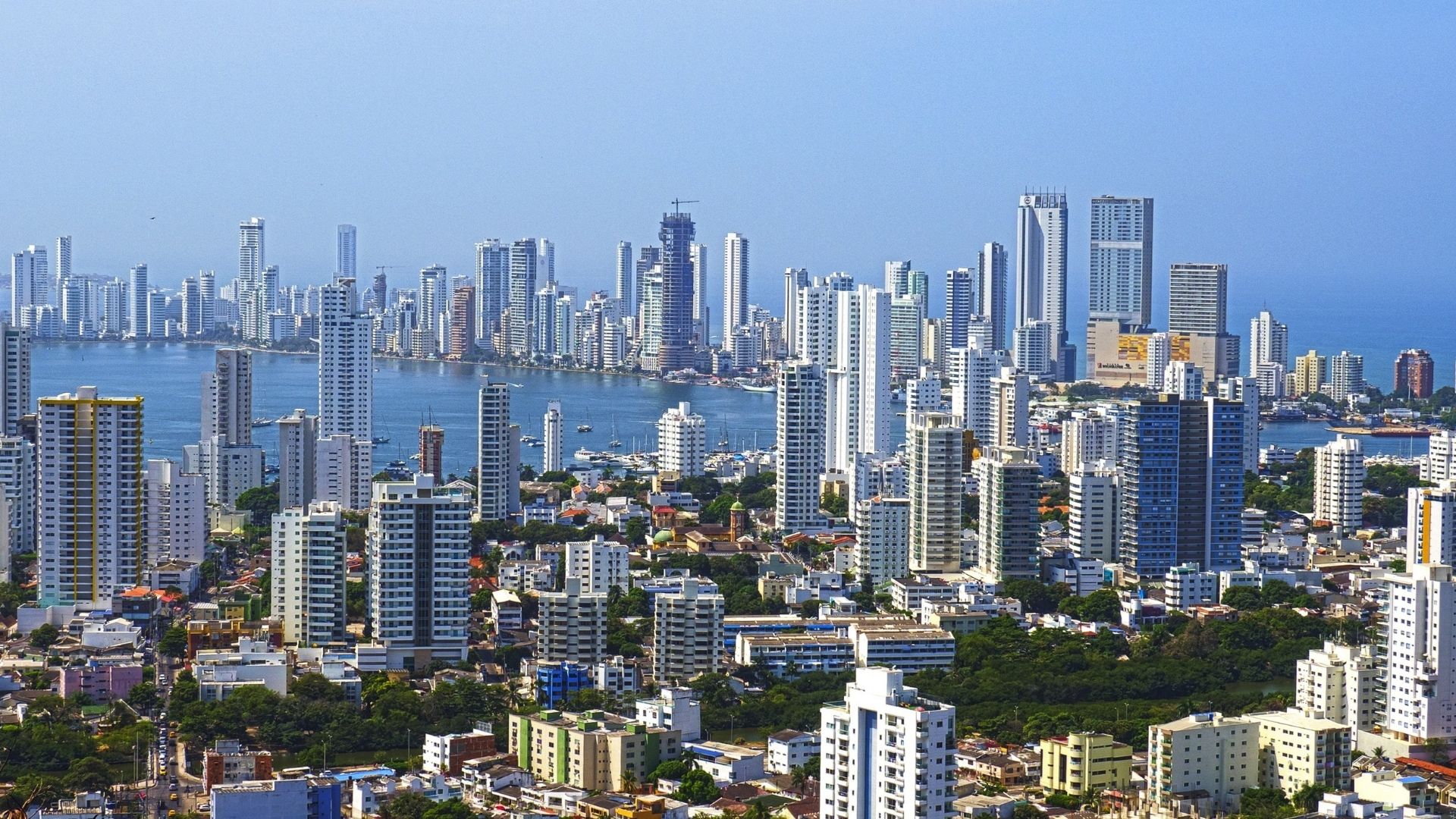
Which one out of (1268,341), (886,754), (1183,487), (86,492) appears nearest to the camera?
(886,754)

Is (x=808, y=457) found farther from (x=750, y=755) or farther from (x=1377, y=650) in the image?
(x=750, y=755)

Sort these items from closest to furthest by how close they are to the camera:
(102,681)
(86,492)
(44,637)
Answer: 1. (102,681)
2. (44,637)
3. (86,492)

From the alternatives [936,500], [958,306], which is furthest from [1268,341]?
[936,500]

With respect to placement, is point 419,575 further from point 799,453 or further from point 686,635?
point 799,453

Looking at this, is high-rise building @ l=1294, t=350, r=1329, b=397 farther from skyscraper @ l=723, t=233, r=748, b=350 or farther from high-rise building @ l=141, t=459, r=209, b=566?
high-rise building @ l=141, t=459, r=209, b=566

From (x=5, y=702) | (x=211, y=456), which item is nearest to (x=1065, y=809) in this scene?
(x=5, y=702)

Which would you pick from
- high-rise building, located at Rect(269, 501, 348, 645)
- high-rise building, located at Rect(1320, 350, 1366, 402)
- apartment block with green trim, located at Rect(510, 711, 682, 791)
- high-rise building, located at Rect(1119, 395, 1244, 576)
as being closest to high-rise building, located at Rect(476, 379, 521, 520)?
high-rise building, located at Rect(1119, 395, 1244, 576)
